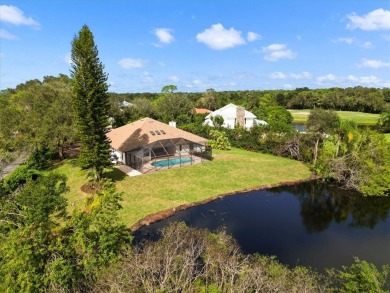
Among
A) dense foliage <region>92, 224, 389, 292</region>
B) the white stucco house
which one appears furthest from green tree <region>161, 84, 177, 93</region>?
dense foliage <region>92, 224, 389, 292</region>

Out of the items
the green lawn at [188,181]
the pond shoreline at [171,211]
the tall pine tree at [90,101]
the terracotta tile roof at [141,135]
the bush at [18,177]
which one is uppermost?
the tall pine tree at [90,101]

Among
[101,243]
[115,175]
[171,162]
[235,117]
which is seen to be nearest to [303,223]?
[101,243]

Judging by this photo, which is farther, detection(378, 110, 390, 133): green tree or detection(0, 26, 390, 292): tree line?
detection(378, 110, 390, 133): green tree

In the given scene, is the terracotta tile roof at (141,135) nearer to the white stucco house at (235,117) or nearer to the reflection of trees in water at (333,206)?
the reflection of trees in water at (333,206)

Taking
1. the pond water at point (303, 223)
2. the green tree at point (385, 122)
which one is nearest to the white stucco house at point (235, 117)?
the green tree at point (385, 122)

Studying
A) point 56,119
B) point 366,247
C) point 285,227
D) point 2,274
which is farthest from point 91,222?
point 56,119

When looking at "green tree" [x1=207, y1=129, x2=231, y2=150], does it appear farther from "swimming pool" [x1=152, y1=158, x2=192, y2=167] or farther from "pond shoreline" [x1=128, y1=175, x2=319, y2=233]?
"pond shoreline" [x1=128, y1=175, x2=319, y2=233]

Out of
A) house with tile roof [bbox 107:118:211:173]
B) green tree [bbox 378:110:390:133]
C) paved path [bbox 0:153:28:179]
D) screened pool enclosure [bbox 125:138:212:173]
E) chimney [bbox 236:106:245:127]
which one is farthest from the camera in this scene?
green tree [bbox 378:110:390:133]
